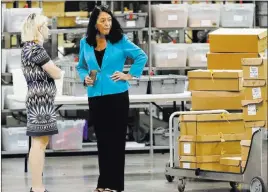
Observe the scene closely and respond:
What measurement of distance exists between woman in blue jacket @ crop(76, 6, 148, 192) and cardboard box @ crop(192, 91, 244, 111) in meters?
1.15

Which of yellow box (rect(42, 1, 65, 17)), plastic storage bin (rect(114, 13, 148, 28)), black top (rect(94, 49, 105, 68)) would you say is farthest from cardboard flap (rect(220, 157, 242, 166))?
yellow box (rect(42, 1, 65, 17))

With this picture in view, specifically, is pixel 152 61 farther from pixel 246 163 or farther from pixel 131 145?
pixel 246 163

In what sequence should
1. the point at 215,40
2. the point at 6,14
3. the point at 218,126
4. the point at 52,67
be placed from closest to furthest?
the point at 52,67 → the point at 218,126 → the point at 215,40 → the point at 6,14

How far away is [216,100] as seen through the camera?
8.38 meters

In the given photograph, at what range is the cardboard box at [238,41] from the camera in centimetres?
855

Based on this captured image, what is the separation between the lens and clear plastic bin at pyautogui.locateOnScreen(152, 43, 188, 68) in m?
11.6

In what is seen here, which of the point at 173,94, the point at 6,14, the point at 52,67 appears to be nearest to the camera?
the point at 52,67

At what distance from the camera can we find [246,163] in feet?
24.1

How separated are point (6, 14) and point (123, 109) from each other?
444 centimetres

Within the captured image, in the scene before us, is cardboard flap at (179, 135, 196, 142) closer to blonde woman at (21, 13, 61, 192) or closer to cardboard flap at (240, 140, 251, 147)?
cardboard flap at (240, 140, 251, 147)

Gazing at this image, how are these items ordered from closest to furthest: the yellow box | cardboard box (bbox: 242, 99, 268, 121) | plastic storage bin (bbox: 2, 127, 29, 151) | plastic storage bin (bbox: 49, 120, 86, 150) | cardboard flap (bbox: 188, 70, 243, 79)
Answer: cardboard box (bbox: 242, 99, 268, 121), cardboard flap (bbox: 188, 70, 243, 79), plastic storage bin (bbox: 49, 120, 86, 150), plastic storage bin (bbox: 2, 127, 29, 151), the yellow box

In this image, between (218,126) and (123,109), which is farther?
(218,126)

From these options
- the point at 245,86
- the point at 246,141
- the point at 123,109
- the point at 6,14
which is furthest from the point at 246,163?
the point at 6,14

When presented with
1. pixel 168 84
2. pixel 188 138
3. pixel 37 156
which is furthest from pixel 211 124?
pixel 168 84
